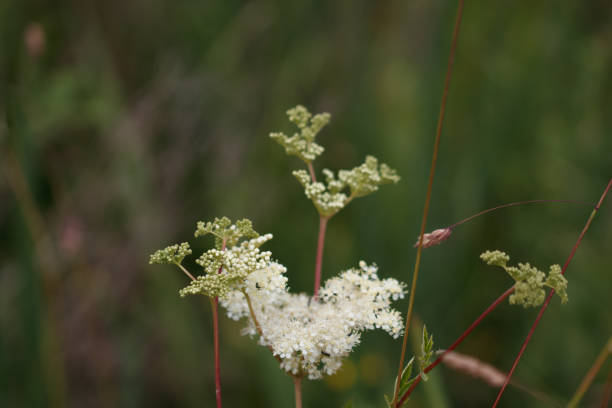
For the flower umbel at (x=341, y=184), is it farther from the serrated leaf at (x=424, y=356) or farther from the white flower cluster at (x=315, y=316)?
the serrated leaf at (x=424, y=356)

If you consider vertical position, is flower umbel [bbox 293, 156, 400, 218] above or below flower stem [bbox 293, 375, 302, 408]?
above

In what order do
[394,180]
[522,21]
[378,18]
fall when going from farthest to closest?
[378,18] < [522,21] < [394,180]

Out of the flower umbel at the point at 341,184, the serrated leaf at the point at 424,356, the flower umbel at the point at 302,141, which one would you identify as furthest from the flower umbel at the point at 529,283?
the flower umbel at the point at 302,141

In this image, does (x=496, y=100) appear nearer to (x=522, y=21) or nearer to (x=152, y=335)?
(x=522, y=21)

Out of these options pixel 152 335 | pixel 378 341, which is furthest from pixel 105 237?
pixel 378 341

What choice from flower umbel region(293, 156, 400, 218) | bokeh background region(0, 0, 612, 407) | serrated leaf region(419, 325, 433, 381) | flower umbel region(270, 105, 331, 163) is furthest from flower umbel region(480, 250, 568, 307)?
bokeh background region(0, 0, 612, 407)

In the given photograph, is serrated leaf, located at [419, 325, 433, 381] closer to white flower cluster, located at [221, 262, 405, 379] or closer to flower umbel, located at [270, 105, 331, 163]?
white flower cluster, located at [221, 262, 405, 379]
